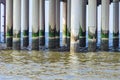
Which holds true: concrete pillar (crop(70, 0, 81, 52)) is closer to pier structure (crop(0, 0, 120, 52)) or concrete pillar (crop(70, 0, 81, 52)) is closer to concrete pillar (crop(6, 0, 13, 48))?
pier structure (crop(0, 0, 120, 52))

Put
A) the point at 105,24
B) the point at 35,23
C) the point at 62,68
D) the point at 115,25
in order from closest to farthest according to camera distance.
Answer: the point at 62,68 < the point at 105,24 < the point at 35,23 < the point at 115,25

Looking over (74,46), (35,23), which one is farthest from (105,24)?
(35,23)

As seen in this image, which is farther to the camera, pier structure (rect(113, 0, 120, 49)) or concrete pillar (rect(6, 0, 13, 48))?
pier structure (rect(113, 0, 120, 49))

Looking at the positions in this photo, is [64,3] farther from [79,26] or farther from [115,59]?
[115,59]

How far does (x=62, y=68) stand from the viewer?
80.5ft

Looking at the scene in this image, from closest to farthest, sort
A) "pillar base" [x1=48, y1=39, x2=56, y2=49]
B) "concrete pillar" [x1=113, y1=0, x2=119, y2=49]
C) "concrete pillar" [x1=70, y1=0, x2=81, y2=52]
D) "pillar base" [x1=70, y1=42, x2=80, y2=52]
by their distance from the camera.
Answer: "concrete pillar" [x1=70, y1=0, x2=81, y2=52]
"pillar base" [x1=70, y1=42, x2=80, y2=52]
"pillar base" [x1=48, y1=39, x2=56, y2=49]
"concrete pillar" [x1=113, y1=0, x2=119, y2=49]

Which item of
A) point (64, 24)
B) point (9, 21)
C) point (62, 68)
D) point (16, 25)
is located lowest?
point (62, 68)

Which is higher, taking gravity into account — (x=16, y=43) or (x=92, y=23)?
(x=92, y=23)

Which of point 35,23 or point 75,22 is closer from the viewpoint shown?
point 75,22

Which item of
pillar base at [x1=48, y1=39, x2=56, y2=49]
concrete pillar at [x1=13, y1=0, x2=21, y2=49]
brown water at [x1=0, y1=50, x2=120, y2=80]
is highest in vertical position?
concrete pillar at [x1=13, y1=0, x2=21, y2=49]

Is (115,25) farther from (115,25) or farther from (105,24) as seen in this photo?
(105,24)

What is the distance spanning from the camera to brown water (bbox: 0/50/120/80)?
21188 millimetres

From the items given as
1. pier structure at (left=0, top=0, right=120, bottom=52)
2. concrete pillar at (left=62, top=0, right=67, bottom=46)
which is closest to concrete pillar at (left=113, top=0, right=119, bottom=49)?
pier structure at (left=0, top=0, right=120, bottom=52)

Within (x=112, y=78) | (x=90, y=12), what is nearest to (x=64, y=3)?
(x=90, y=12)
